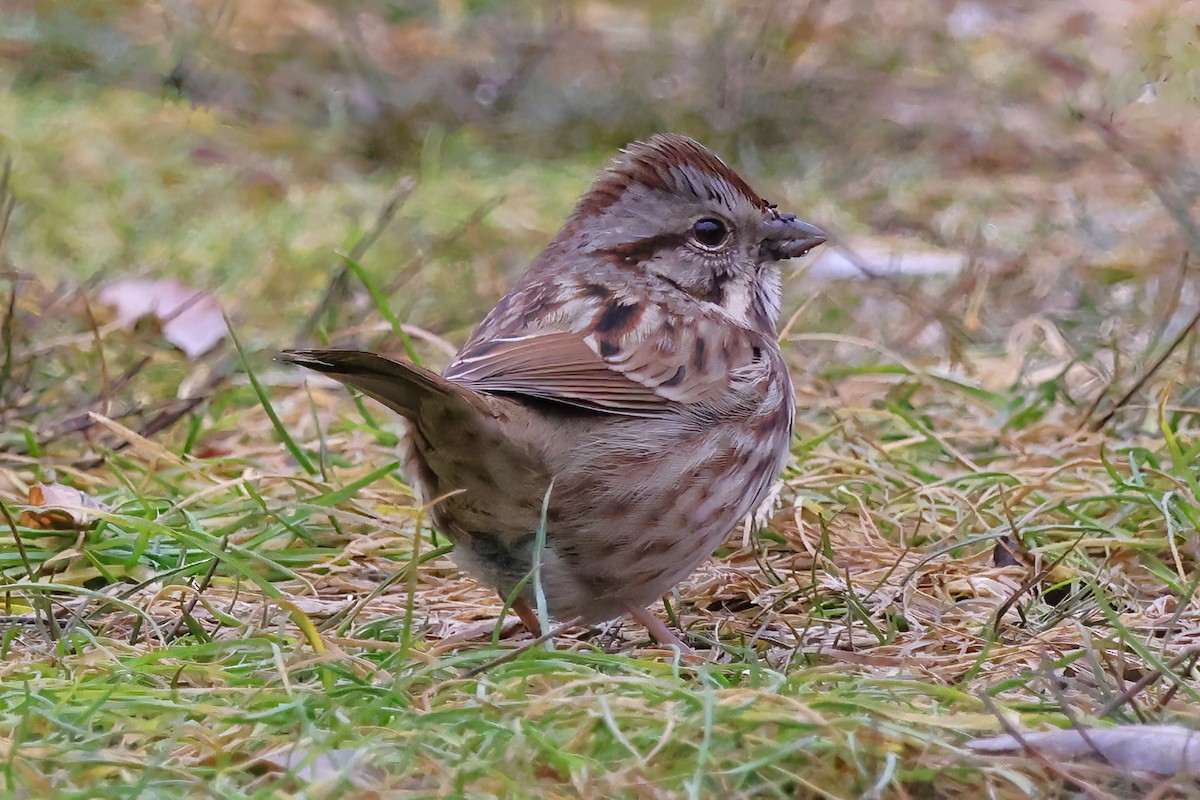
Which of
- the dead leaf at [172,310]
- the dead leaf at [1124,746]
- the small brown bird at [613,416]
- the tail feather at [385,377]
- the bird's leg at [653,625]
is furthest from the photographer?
the dead leaf at [172,310]

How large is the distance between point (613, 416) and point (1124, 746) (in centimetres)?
122

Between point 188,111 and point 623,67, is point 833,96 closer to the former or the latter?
point 623,67

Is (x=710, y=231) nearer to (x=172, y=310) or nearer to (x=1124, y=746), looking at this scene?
A: (x=1124, y=746)

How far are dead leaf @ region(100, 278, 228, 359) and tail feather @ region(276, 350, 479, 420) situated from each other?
224 cm

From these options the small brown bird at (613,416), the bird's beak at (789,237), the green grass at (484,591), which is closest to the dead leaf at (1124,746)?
the green grass at (484,591)

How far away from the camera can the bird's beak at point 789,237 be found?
3521 mm

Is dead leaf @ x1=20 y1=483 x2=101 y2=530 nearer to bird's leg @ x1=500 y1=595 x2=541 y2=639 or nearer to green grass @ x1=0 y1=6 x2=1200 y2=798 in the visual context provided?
green grass @ x1=0 y1=6 x2=1200 y2=798

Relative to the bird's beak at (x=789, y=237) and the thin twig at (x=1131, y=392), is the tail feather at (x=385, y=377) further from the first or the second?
the thin twig at (x=1131, y=392)

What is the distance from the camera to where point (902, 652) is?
2873mm

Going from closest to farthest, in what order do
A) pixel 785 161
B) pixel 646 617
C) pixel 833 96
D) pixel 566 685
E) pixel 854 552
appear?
pixel 566 685 < pixel 646 617 < pixel 854 552 < pixel 785 161 < pixel 833 96

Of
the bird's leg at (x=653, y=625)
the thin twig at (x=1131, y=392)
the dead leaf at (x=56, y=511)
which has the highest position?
the thin twig at (x=1131, y=392)

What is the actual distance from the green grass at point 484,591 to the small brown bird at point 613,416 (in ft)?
0.66

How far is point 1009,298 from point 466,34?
4.12 m

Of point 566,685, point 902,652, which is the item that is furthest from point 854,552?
point 566,685
